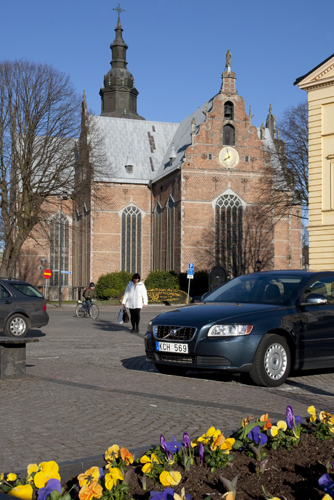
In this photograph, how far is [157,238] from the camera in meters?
56.7

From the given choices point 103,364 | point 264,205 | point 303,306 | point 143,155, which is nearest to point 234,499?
point 303,306

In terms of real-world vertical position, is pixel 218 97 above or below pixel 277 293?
above

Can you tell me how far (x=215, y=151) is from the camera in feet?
170

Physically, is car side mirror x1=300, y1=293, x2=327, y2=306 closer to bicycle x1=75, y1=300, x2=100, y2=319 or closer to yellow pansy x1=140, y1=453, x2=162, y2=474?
yellow pansy x1=140, y1=453, x2=162, y2=474

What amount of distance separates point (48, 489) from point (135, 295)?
45.6 ft

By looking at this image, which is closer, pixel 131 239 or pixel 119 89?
pixel 131 239

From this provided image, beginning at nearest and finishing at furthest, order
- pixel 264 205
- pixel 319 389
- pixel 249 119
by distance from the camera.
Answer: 1. pixel 319 389
2. pixel 264 205
3. pixel 249 119

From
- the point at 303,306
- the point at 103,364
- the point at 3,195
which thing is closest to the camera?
the point at 303,306

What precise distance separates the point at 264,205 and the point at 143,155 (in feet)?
49.6

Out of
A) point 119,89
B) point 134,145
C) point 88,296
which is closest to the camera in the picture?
point 88,296

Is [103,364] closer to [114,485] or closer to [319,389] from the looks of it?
[319,389]

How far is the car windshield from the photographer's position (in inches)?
389

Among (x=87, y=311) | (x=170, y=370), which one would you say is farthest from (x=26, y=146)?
(x=170, y=370)

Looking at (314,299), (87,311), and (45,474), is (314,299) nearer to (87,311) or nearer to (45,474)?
(45,474)
